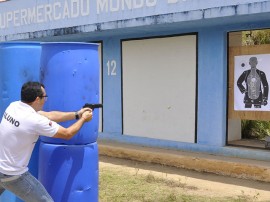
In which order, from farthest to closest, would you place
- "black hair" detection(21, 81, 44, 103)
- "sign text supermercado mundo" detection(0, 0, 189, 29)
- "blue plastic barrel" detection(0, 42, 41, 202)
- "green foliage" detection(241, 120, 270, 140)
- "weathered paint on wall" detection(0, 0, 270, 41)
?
1. "green foliage" detection(241, 120, 270, 140)
2. "sign text supermercado mundo" detection(0, 0, 189, 29)
3. "weathered paint on wall" detection(0, 0, 270, 41)
4. "blue plastic barrel" detection(0, 42, 41, 202)
5. "black hair" detection(21, 81, 44, 103)

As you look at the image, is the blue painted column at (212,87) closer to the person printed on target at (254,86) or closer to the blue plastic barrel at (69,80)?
the person printed on target at (254,86)

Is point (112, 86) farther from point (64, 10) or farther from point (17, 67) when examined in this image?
point (17, 67)

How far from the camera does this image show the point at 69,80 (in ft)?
14.1

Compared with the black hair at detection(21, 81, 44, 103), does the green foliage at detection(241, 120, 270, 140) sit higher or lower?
lower

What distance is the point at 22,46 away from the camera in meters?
4.84

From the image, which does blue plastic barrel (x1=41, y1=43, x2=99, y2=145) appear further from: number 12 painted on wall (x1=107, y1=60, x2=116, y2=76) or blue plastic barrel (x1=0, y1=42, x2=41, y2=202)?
number 12 painted on wall (x1=107, y1=60, x2=116, y2=76)

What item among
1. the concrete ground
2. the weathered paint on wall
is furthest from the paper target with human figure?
the weathered paint on wall

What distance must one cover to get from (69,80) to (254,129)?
6.59 m

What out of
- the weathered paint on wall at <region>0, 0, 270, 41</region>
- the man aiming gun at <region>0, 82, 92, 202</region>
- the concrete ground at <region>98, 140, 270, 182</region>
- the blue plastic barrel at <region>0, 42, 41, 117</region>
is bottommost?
the concrete ground at <region>98, 140, 270, 182</region>

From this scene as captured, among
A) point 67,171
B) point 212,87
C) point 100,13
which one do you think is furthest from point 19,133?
point 100,13

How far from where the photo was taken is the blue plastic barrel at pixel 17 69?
4.83 meters

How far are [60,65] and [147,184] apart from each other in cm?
352

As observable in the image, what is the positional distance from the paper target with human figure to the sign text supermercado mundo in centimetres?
174

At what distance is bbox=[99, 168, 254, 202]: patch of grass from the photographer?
6355 millimetres
